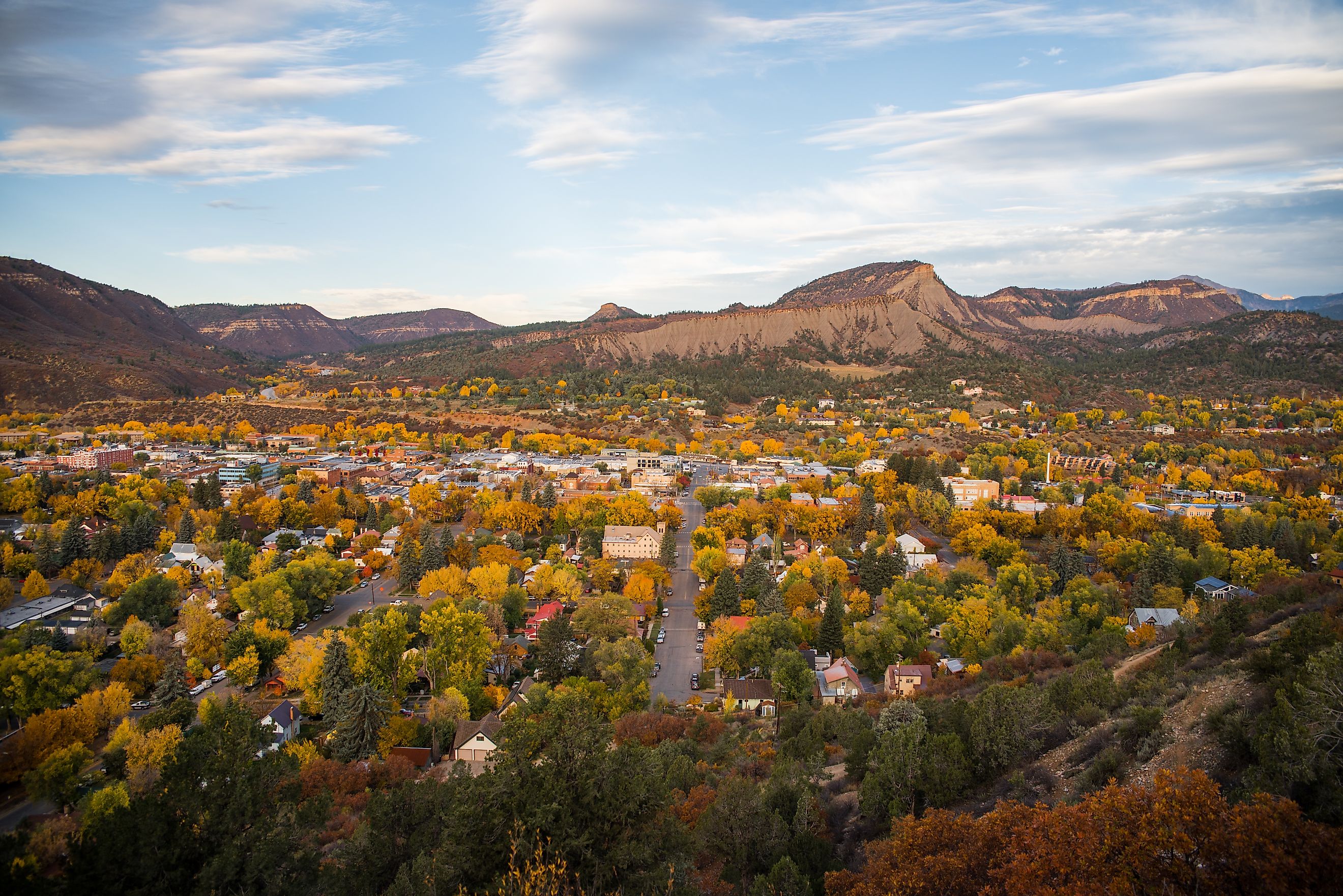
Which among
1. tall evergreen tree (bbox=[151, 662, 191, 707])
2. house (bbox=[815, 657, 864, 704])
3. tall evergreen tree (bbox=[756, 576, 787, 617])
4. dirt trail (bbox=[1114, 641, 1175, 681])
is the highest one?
dirt trail (bbox=[1114, 641, 1175, 681])

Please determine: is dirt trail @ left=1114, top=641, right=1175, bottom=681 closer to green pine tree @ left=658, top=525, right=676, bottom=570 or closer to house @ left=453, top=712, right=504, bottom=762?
house @ left=453, top=712, right=504, bottom=762

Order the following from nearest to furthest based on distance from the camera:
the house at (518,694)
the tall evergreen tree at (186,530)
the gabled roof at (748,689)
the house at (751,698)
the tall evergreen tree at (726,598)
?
the house at (518,694) < the house at (751,698) < the gabled roof at (748,689) < the tall evergreen tree at (726,598) < the tall evergreen tree at (186,530)

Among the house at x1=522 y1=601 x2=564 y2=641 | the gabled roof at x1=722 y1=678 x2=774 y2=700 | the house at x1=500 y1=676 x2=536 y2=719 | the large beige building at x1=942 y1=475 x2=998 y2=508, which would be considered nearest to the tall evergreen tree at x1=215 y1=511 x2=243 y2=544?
the house at x1=522 y1=601 x2=564 y2=641

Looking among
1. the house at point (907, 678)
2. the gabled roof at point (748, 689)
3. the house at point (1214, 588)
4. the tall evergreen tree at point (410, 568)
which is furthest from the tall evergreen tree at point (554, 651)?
the house at point (1214, 588)

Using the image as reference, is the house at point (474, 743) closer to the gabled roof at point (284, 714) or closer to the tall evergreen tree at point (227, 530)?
the gabled roof at point (284, 714)

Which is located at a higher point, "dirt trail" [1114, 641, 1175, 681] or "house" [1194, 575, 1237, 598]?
"dirt trail" [1114, 641, 1175, 681]

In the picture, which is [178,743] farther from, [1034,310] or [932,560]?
[1034,310]

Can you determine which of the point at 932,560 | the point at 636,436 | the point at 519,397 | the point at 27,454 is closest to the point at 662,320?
the point at 519,397

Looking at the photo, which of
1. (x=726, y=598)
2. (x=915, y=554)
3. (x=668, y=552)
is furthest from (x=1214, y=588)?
(x=668, y=552)
